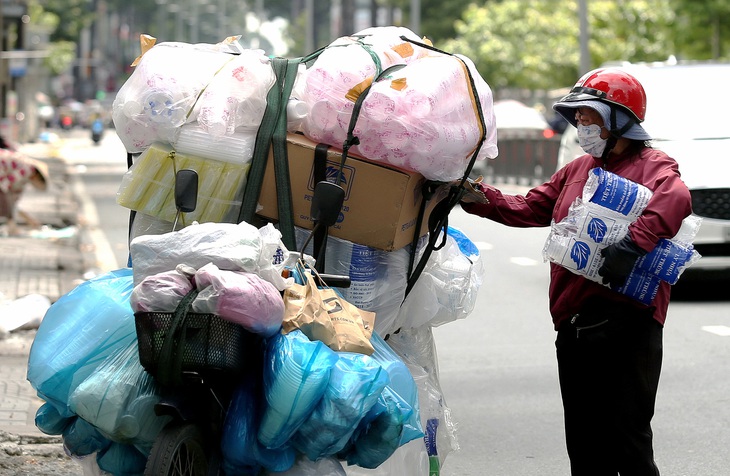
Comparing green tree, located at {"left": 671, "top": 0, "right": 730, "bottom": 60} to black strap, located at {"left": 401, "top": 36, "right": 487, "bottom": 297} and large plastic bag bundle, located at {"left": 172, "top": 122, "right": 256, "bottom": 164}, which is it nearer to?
black strap, located at {"left": 401, "top": 36, "right": 487, "bottom": 297}

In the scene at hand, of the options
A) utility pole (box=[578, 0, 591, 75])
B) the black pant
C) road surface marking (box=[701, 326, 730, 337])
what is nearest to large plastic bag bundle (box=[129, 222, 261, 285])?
the black pant

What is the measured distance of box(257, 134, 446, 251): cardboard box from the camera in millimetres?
4852

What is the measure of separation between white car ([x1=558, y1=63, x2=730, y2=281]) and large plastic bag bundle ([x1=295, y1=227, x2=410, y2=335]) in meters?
6.21

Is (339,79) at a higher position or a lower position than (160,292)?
higher

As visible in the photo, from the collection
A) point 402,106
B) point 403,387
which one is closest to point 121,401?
point 403,387

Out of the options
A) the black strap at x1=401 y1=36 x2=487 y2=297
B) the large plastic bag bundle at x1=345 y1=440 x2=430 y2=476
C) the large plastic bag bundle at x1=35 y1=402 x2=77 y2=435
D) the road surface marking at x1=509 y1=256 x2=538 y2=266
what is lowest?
the road surface marking at x1=509 y1=256 x2=538 y2=266

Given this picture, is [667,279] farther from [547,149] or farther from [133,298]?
[547,149]

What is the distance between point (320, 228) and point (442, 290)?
79cm

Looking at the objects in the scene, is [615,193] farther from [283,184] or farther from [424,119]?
[283,184]

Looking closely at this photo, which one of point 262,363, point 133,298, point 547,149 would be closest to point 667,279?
point 262,363

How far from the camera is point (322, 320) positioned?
4301 millimetres

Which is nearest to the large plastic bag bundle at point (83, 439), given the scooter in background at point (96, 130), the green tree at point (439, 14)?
the scooter in background at point (96, 130)

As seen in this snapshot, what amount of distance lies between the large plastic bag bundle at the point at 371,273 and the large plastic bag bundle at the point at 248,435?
2.48 feet

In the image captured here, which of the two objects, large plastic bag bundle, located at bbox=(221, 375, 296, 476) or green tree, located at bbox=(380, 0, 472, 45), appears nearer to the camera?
large plastic bag bundle, located at bbox=(221, 375, 296, 476)
